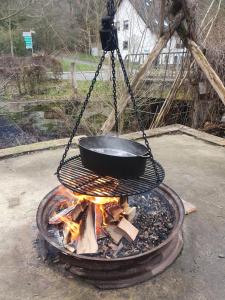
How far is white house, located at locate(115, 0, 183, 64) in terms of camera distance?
233 inches

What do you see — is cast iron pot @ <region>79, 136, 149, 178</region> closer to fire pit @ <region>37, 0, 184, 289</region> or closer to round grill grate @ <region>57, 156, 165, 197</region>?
fire pit @ <region>37, 0, 184, 289</region>

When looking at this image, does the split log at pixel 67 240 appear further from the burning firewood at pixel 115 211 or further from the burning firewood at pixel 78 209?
the burning firewood at pixel 115 211

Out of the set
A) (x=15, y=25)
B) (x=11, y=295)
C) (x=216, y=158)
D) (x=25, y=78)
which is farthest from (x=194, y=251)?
(x=15, y=25)

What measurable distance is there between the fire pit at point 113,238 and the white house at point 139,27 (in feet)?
14.3

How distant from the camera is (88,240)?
1.88 metres

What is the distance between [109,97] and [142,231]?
523 cm

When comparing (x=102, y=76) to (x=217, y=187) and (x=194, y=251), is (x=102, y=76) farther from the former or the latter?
(x=194, y=251)

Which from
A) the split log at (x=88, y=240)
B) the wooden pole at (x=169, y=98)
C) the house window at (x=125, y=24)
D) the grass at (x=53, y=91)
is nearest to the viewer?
the split log at (x=88, y=240)

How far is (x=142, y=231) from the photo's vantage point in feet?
6.79

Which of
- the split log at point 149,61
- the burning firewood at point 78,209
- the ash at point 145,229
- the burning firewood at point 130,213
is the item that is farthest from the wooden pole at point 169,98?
the burning firewood at point 78,209

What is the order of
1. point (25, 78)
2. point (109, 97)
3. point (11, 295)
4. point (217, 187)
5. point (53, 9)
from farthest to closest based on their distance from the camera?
point (53, 9) → point (25, 78) → point (109, 97) → point (217, 187) → point (11, 295)

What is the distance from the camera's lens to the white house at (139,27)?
5.91 metres

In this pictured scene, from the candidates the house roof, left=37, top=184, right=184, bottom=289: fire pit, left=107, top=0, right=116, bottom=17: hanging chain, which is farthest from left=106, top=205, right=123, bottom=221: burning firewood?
the house roof

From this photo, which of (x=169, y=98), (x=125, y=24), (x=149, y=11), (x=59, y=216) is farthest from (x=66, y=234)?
(x=125, y=24)
